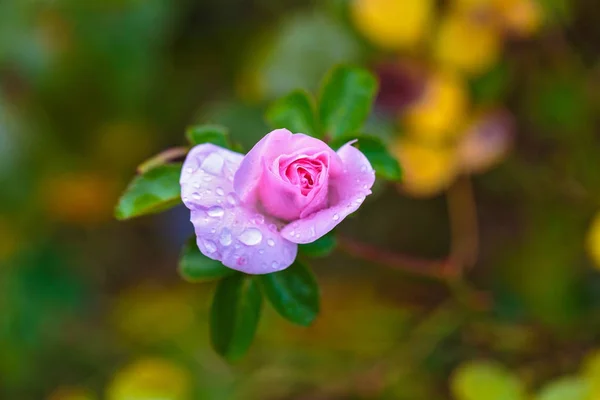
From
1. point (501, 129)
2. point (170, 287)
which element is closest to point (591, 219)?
point (501, 129)

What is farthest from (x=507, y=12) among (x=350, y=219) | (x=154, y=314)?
(x=154, y=314)

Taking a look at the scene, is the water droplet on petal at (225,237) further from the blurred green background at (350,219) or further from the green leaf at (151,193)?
the blurred green background at (350,219)

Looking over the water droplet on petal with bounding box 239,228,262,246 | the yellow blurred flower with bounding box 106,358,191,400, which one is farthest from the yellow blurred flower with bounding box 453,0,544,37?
the yellow blurred flower with bounding box 106,358,191,400

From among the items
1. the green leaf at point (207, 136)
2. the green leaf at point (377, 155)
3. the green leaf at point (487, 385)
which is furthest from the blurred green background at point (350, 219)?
the green leaf at point (207, 136)

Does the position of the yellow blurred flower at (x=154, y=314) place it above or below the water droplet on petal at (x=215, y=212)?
below

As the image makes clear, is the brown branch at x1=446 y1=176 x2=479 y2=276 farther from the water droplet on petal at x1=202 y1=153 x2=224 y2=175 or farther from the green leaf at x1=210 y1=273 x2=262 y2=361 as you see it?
the water droplet on petal at x1=202 y1=153 x2=224 y2=175
